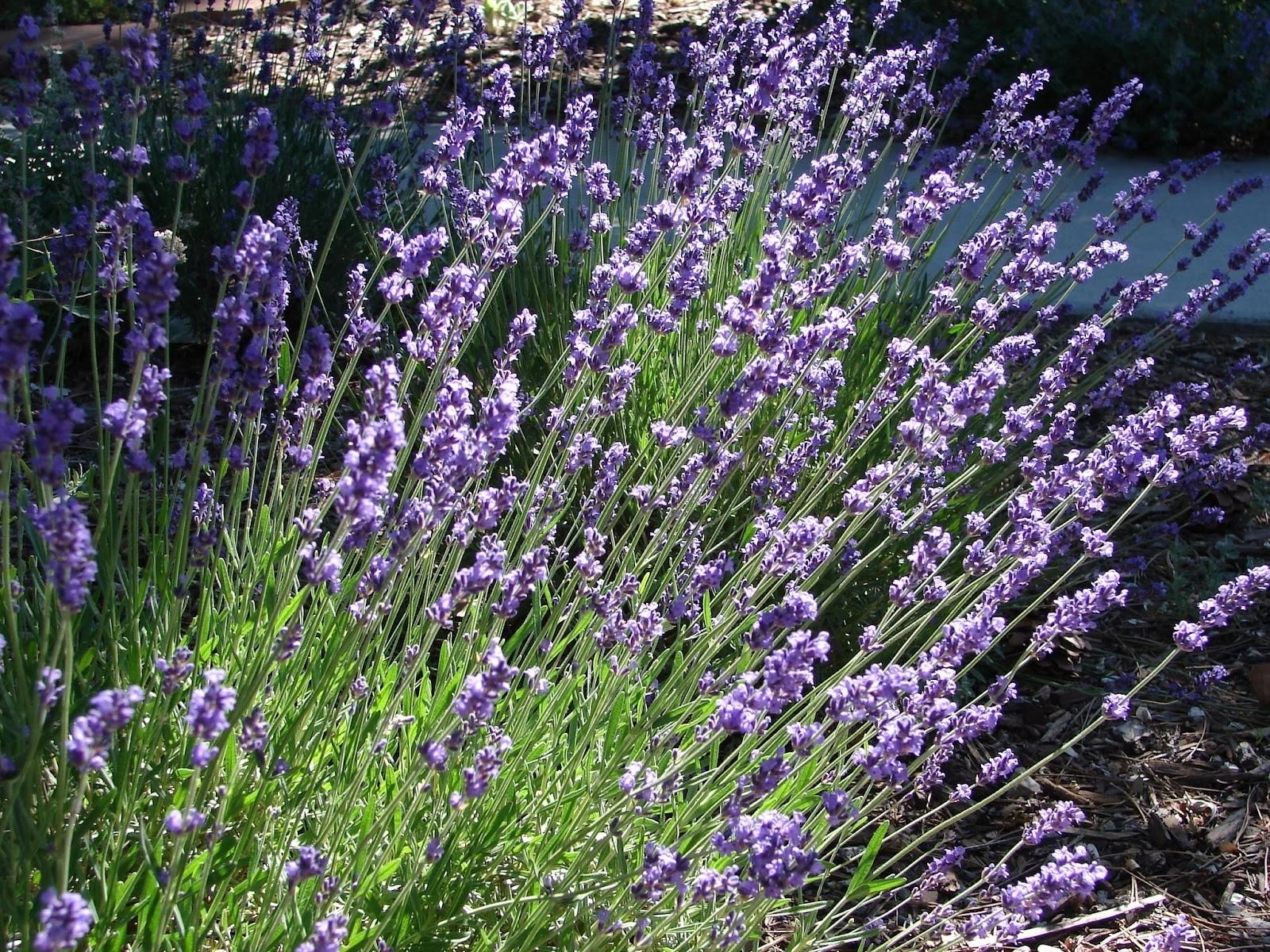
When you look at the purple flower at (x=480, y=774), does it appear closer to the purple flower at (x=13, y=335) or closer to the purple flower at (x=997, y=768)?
the purple flower at (x=13, y=335)

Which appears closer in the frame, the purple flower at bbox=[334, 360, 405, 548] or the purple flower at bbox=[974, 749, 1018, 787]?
the purple flower at bbox=[334, 360, 405, 548]

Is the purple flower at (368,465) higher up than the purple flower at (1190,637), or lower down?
higher up

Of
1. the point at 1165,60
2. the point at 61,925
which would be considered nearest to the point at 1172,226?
the point at 1165,60

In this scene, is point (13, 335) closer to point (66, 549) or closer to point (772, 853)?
point (66, 549)

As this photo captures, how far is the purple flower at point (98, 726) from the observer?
1106 mm

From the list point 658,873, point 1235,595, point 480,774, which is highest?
point 1235,595

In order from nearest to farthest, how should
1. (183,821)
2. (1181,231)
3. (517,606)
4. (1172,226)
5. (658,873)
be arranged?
1. (183,821)
2. (658,873)
3. (517,606)
4. (1181,231)
5. (1172,226)

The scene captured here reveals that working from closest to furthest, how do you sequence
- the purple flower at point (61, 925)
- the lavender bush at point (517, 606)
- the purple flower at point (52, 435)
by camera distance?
the purple flower at point (61, 925) → the purple flower at point (52, 435) → the lavender bush at point (517, 606)

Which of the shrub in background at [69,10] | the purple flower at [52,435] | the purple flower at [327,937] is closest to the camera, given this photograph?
the purple flower at [52,435]

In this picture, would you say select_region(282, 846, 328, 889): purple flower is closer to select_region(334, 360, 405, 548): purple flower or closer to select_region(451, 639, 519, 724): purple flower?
select_region(451, 639, 519, 724): purple flower

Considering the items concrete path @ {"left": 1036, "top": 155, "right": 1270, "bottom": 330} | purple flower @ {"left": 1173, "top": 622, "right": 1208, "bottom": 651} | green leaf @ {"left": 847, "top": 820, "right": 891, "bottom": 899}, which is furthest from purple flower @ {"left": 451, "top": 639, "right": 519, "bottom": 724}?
concrete path @ {"left": 1036, "top": 155, "right": 1270, "bottom": 330}

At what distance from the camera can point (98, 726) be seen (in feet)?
3.70

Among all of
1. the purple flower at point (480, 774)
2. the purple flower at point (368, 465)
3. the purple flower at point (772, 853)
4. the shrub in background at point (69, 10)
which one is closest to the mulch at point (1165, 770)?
the purple flower at point (772, 853)

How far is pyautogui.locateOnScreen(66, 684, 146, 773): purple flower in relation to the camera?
1106 mm
